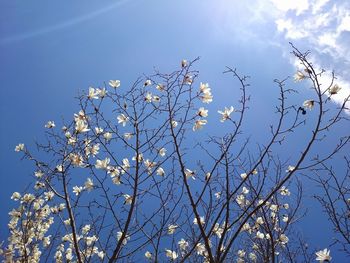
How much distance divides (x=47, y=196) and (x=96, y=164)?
1301 millimetres

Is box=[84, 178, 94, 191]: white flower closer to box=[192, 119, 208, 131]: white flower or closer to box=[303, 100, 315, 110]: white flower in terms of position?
box=[192, 119, 208, 131]: white flower

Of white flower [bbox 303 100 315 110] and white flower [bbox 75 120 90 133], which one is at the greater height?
white flower [bbox 75 120 90 133]

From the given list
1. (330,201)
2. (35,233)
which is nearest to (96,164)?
(35,233)

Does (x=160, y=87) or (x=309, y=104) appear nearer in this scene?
(x=309, y=104)

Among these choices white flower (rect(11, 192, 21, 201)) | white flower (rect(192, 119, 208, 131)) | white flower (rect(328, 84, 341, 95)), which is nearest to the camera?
white flower (rect(328, 84, 341, 95))

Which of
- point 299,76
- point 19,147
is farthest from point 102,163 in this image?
point 299,76

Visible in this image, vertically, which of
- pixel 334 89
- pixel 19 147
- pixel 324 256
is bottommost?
pixel 324 256

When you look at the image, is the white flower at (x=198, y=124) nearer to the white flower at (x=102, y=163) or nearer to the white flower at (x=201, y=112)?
the white flower at (x=201, y=112)

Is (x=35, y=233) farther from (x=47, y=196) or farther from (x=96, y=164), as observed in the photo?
(x=96, y=164)

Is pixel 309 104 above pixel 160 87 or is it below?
below

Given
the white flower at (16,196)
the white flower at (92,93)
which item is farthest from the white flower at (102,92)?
the white flower at (16,196)

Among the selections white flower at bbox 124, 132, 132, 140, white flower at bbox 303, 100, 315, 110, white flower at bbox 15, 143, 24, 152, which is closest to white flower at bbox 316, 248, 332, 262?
white flower at bbox 303, 100, 315, 110

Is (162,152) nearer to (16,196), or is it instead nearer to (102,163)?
(102,163)

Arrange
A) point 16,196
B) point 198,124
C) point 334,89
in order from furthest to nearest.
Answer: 1. point 16,196
2. point 198,124
3. point 334,89
